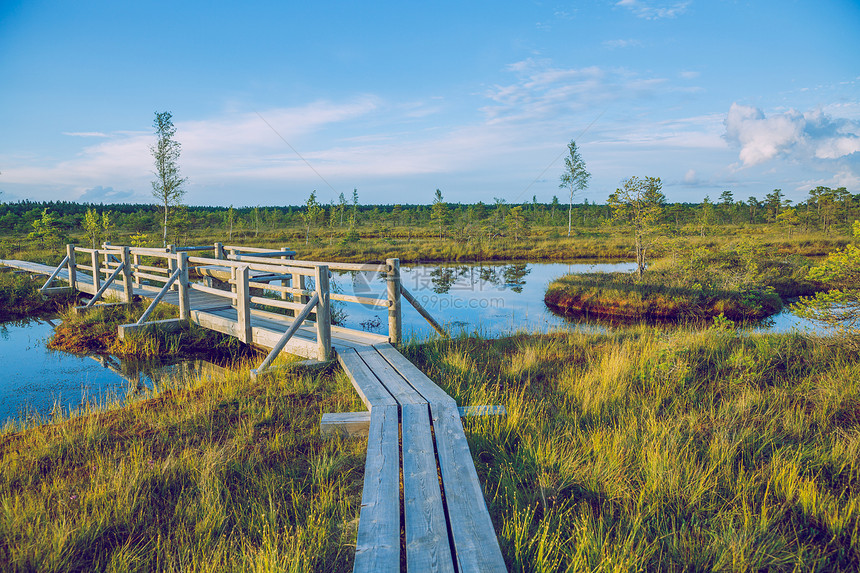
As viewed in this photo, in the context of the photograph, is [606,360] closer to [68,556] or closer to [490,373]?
[490,373]

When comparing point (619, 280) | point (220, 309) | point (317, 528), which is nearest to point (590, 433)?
point (317, 528)

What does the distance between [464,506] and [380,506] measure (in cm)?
50

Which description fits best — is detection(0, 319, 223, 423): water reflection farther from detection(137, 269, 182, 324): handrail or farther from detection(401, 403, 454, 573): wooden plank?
detection(401, 403, 454, 573): wooden plank

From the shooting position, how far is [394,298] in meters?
6.65

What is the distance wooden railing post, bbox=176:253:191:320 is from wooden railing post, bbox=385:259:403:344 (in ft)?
14.4

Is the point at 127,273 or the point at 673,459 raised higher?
the point at 127,273

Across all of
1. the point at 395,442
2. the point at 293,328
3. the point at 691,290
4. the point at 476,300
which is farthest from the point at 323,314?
the point at 691,290

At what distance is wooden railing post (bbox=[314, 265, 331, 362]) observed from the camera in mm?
5980

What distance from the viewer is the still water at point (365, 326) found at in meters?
6.75

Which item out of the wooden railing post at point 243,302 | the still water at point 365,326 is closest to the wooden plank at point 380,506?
the still water at point 365,326

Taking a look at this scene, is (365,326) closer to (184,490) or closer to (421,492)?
(184,490)

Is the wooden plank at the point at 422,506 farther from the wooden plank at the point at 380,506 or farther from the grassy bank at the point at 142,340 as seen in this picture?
the grassy bank at the point at 142,340

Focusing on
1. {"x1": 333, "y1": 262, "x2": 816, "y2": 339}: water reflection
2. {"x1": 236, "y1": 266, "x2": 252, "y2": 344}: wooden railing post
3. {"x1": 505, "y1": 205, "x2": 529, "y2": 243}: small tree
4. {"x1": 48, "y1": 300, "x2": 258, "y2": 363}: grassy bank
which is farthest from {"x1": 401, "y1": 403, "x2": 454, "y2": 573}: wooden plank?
{"x1": 505, "y1": 205, "x2": 529, "y2": 243}: small tree

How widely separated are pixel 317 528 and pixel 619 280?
641 inches
